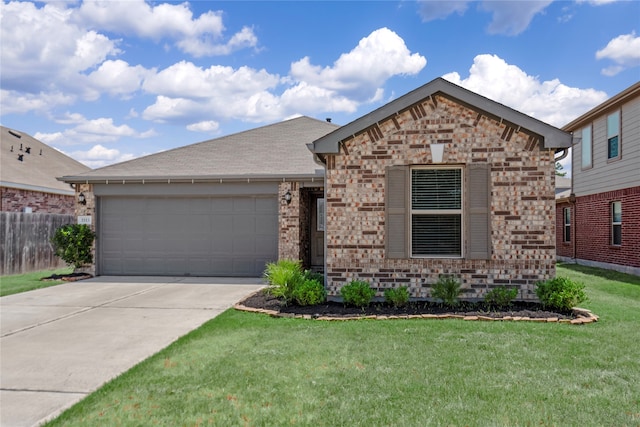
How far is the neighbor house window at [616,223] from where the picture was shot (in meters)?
13.4

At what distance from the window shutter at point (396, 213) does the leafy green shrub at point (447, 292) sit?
751 mm

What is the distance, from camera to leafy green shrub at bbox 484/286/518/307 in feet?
23.6

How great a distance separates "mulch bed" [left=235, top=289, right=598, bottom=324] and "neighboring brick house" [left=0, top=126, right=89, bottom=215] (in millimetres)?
12390

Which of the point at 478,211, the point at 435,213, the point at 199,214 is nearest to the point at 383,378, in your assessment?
the point at 435,213

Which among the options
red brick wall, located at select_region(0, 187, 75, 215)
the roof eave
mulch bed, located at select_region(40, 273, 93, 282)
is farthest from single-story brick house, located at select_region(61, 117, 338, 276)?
red brick wall, located at select_region(0, 187, 75, 215)

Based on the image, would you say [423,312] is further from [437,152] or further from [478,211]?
[437,152]

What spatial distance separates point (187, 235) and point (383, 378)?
8.67 m

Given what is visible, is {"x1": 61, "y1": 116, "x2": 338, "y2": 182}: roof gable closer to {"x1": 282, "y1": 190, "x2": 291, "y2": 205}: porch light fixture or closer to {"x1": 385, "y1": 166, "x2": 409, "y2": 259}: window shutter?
{"x1": 282, "y1": 190, "x2": 291, "y2": 205}: porch light fixture

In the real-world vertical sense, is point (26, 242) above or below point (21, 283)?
above

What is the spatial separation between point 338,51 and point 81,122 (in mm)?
15124

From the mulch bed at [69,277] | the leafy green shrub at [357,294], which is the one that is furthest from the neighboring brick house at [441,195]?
the mulch bed at [69,277]

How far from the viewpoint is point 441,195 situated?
775 centimetres

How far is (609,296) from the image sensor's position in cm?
893

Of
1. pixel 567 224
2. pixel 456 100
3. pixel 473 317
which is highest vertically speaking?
pixel 456 100
